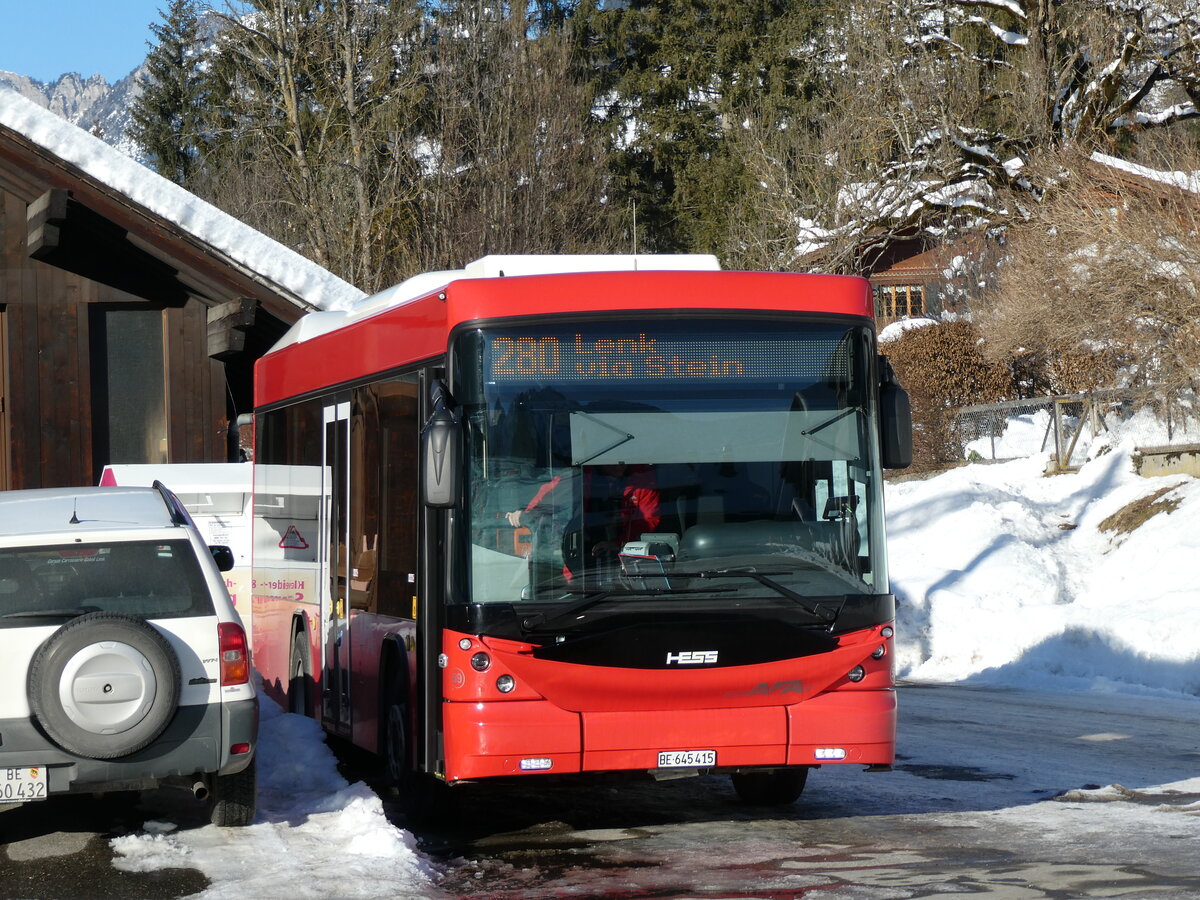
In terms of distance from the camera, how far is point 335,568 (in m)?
10.5

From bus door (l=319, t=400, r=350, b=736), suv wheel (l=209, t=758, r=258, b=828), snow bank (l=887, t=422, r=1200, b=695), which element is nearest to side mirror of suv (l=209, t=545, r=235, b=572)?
bus door (l=319, t=400, r=350, b=736)

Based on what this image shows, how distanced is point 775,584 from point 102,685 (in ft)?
10.7

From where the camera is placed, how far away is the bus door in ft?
33.7

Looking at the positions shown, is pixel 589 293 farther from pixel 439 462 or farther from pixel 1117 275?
pixel 1117 275

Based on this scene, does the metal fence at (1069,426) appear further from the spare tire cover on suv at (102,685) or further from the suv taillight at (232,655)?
the spare tire cover on suv at (102,685)

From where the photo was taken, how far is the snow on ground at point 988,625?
756 cm

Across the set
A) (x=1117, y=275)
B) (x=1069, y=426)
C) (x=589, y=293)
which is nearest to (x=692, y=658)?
(x=589, y=293)

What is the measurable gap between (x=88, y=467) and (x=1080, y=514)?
14.7m

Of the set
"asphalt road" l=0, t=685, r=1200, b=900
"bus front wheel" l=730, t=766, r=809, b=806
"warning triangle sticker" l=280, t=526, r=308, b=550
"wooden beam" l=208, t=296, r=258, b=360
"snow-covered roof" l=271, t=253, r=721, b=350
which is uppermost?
"wooden beam" l=208, t=296, r=258, b=360

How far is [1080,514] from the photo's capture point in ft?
80.4

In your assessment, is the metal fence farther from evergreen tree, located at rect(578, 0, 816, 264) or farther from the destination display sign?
evergreen tree, located at rect(578, 0, 816, 264)

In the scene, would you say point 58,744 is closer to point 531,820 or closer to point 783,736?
point 531,820

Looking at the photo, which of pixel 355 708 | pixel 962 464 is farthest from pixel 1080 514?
pixel 355 708

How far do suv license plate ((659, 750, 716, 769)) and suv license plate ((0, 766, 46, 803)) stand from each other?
116 inches
